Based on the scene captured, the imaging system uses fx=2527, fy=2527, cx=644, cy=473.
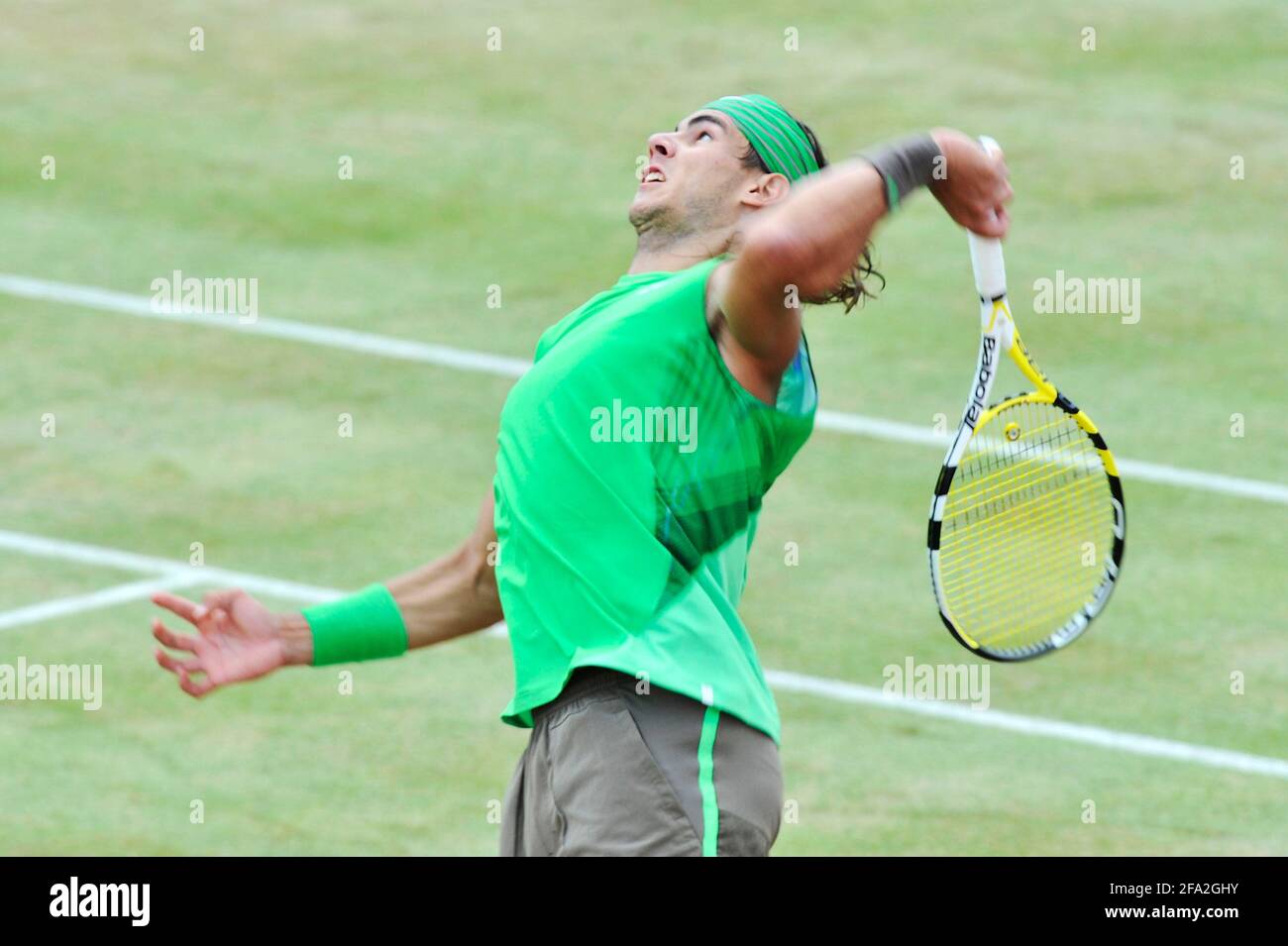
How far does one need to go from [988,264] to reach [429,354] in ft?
28.2

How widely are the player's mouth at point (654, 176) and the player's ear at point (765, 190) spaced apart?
197mm

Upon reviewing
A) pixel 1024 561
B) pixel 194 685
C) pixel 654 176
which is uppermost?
pixel 654 176

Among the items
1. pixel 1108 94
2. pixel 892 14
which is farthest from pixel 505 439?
pixel 892 14

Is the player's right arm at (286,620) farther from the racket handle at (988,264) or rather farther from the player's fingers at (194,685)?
the racket handle at (988,264)

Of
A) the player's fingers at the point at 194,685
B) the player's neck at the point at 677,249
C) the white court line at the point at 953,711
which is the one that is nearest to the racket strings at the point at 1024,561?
the white court line at the point at 953,711

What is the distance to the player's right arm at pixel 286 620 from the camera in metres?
6.06

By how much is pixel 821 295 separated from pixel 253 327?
30.2 ft

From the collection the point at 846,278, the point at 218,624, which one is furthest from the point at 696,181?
the point at 218,624

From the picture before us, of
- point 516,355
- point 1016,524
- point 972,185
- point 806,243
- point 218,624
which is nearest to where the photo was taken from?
point 806,243

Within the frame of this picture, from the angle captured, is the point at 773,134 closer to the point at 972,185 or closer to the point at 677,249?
the point at 677,249

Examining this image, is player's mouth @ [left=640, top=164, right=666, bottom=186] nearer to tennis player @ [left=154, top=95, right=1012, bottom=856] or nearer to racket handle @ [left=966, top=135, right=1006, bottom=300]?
tennis player @ [left=154, top=95, right=1012, bottom=856]

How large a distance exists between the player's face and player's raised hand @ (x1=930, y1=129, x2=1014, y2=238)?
598 millimetres

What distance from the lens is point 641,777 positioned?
5480mm

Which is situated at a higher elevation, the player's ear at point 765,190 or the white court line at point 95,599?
the player's ear at point 765,190
